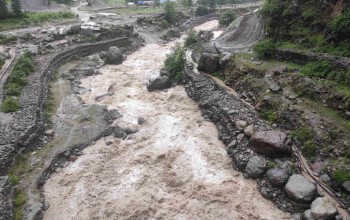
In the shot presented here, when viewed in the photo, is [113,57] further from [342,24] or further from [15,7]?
[342,24]

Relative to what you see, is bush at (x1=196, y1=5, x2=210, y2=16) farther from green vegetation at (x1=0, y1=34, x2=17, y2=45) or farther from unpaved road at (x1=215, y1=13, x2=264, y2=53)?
green vegetation at (x1=0, y1=34, x2=17, y2=45)

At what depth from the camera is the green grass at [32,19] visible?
48356 mm

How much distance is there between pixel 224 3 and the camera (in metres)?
80.9

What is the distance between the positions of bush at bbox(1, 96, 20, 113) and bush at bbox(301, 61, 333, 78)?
24.6 m

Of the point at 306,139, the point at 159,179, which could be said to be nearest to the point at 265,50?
the point at 306,139

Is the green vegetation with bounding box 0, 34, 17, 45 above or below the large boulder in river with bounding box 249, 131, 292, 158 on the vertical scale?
above

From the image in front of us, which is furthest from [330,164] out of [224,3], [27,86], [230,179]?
[224,3]

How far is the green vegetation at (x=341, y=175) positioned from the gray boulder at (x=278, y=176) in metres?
2.64

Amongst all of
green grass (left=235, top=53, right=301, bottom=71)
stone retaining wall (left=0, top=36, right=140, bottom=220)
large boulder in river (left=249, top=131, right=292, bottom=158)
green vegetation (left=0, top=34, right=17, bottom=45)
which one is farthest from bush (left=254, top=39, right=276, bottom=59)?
green vegetation (left=0, top=34, right=17, bottom=45)

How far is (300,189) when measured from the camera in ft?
54.7

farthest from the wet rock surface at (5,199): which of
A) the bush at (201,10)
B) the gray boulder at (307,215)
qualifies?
the bush at (201,10)

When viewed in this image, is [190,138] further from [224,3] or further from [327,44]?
[224,3]

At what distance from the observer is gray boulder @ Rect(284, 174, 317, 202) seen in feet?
53.8

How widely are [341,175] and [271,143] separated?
14.2 ft
